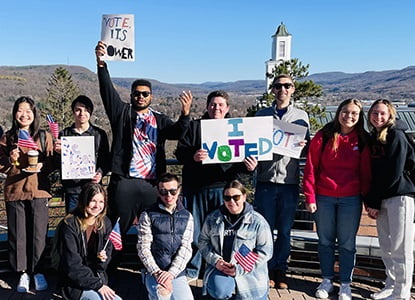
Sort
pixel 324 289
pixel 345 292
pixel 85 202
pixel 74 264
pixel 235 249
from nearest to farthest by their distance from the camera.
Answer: pixel 74 264
pixel 85 202
pixel 235 249
pixel 345 292
pixel 324 289

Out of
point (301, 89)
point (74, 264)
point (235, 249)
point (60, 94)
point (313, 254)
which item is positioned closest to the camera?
point (74, 264)

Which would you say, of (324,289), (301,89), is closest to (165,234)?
(324,289)

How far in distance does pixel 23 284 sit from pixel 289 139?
124 inches

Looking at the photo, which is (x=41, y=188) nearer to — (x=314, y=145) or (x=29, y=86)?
(x=314, y=145)

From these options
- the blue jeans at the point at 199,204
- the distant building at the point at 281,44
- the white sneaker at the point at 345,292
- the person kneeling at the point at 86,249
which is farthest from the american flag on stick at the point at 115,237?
the distant building at the point at 281,44

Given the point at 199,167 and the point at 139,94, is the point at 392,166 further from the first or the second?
the point at 139,94

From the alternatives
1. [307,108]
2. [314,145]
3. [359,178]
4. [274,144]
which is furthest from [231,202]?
[307,108]

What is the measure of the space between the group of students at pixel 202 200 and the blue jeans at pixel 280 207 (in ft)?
0.04

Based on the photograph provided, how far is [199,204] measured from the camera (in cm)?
416

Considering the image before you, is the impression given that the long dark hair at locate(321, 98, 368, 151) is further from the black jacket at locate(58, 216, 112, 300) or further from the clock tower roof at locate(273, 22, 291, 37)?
the clock tower roof at locate(273, 22, 291, 37)

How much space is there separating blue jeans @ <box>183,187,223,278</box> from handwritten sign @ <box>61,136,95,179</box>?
3.48 ft

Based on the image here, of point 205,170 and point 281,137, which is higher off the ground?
point 281,137

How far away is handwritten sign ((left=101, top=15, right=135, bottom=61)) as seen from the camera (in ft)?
13.1

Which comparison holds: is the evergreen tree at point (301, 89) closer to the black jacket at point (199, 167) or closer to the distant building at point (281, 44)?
the black jacket at point (199, 167)
